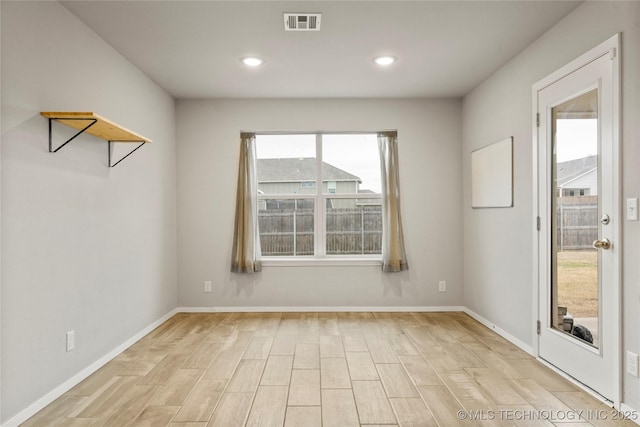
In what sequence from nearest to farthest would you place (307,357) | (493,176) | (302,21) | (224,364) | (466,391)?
(466,391)
(302,21)
(224,364)
(307,357)
(493,176)

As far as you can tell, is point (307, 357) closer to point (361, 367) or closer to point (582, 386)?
point (361, 367)

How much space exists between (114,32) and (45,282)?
71.7 inches

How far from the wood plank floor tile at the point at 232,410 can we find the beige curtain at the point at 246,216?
214 cm

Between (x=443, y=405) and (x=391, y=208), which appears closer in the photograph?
(x=443, y=405)

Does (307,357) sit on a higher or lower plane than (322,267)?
lower

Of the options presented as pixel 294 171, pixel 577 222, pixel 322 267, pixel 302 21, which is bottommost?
pixel 322 267

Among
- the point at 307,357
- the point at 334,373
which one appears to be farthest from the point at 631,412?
the point at 307,357

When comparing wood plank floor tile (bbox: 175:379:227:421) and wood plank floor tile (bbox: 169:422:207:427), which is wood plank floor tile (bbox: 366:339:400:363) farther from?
wood plank floor tile (bbox: 169:422:207:427)

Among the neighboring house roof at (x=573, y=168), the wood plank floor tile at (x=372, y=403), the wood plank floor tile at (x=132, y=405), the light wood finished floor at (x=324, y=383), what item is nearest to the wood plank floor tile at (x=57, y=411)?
the light wood finished floor at (x=324, y=383)

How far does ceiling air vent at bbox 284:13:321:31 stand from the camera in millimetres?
2691

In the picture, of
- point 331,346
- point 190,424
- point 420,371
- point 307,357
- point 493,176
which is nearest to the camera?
point 190,424

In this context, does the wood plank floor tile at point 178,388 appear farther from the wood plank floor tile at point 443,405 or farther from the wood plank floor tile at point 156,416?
the wood plank floor tile at point 443,405

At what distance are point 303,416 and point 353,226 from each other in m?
2.79

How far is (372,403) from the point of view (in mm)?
2396
